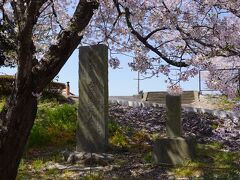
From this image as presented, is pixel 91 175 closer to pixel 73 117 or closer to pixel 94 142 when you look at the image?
pixel 94 142

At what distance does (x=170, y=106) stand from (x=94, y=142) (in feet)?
7.12

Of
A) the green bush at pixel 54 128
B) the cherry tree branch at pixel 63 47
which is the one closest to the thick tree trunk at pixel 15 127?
the cherry tree branch at pixel 63 47

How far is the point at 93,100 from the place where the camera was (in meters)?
11.3

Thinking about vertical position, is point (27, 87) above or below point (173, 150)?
above

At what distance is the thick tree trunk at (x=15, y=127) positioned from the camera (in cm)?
673

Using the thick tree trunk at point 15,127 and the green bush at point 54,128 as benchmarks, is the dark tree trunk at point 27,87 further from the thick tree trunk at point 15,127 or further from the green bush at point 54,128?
the green bush at point 54,128

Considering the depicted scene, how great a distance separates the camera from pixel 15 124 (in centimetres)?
676

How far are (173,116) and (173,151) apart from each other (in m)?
1.32

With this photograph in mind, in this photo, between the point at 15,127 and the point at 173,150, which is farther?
the point at 173,150

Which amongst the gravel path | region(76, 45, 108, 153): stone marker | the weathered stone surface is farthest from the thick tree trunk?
the gravel path

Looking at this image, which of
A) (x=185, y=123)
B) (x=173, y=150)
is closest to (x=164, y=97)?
(x=185, y=123)

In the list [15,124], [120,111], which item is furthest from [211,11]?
[120,111]

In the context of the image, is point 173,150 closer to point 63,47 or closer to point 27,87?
point 63,47

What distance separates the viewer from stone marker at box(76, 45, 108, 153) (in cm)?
1127
